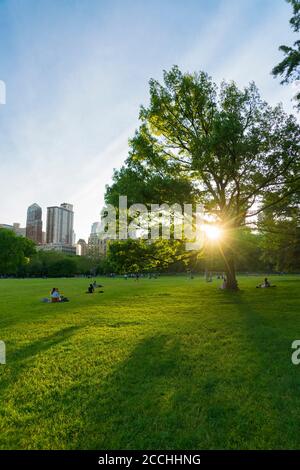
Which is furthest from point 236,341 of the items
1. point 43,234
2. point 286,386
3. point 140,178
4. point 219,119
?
point 43,234

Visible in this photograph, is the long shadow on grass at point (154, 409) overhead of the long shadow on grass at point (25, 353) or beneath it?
overhead

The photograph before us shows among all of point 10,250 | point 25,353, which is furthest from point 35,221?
point 25,353

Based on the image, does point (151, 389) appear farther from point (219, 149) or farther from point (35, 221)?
point (35, 221)

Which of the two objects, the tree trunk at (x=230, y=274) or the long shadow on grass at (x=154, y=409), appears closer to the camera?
the long shadow on grass at (x=154, y=409)

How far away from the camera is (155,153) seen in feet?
70.9

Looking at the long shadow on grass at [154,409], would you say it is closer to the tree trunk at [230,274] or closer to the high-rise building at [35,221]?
the tree trunk at [230,274]

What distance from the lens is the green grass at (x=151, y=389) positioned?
3949 millimetres

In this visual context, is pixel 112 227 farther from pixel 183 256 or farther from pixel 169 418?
pixel 169 418

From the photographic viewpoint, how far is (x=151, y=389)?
5.38 metres

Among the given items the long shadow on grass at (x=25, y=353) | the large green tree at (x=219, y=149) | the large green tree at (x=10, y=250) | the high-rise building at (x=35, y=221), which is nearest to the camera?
the long shadow on grass at (x=25, y=353)

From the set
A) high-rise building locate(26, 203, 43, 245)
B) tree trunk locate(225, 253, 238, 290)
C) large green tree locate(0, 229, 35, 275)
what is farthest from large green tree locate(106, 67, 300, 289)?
high-rise building locate(26, 203, 43, 245)

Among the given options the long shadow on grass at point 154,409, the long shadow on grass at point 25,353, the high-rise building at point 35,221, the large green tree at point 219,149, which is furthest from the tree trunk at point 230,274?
the high-rise building at point 35,221

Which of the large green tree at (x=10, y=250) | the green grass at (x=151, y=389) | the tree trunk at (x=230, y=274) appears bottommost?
the green grass at (x=151, y=389)

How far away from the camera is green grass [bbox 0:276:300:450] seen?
13.0 ft
